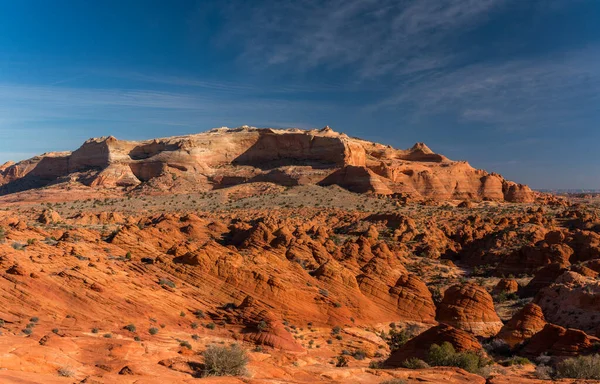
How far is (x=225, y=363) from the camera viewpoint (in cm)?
977

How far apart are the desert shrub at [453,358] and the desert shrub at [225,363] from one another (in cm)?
555

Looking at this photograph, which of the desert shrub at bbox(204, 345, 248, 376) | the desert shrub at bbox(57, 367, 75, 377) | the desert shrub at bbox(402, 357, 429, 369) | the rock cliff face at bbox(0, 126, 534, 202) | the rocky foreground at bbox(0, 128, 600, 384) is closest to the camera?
the desert shrub at bbox(57, 367, 75, 377)

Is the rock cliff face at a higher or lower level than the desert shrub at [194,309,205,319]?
higher

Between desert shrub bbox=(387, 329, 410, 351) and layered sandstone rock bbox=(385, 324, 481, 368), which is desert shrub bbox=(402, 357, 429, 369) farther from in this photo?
desert shrub bbox=(387, 329, 410, 351)

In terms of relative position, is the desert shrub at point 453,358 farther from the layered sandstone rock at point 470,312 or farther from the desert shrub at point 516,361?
the layered sandstone rock at point 470,312

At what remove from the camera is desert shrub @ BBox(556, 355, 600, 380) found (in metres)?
10.8

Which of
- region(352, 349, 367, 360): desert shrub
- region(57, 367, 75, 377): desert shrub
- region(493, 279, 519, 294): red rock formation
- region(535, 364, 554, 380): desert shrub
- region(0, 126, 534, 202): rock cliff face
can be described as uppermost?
region(0, 126, 534, 202): rock cliff face

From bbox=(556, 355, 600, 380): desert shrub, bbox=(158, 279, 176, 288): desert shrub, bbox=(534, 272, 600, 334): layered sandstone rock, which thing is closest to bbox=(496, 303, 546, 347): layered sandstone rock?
bbox=(534, 272, 600, 334): layered sandstone rock

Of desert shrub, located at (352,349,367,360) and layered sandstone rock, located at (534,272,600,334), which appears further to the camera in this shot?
layered sandstone rock, located at (534,272,600,334)

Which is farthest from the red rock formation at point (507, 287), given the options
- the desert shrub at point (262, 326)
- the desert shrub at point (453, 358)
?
the desert shrub at point (262, 326)

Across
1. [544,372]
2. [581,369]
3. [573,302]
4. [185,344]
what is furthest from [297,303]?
[573,302]

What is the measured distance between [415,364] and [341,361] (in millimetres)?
2300

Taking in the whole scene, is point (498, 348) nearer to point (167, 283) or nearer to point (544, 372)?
point (544, 372)

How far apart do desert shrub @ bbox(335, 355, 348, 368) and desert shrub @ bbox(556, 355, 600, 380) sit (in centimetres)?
553
